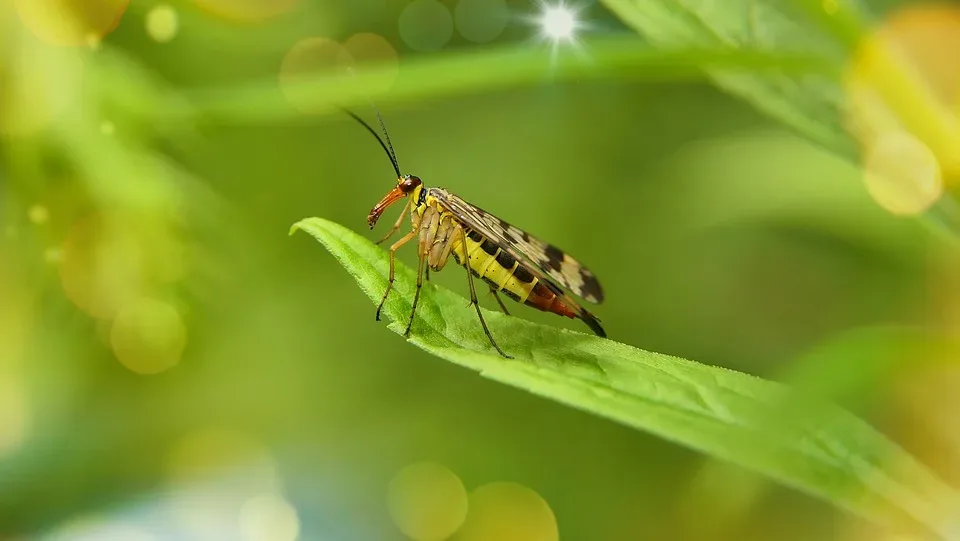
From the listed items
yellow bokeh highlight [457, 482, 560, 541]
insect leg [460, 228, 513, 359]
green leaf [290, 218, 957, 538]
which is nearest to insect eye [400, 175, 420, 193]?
insect leg [460, 228, 513, 359]

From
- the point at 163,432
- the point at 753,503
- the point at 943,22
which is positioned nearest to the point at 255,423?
the point at 163,432

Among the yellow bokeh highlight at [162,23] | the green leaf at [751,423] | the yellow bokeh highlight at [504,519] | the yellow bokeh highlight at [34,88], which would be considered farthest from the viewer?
the yellow bokeh highlight at [162,23]

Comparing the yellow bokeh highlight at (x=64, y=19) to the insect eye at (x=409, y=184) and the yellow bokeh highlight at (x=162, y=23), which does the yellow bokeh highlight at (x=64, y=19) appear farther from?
the insect eye at (x=409, y=184)

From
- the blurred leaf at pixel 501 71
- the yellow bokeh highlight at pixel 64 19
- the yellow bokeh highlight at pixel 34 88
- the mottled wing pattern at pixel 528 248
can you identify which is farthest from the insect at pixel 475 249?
the yellow bokeh highlight at pixel 64 19

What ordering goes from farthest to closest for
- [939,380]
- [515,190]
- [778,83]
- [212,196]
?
[515,190]
[212,196]
[939,380]
[778,83]

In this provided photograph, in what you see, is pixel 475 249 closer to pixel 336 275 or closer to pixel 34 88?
pixel 34 88

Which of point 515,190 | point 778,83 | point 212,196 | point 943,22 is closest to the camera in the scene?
point 778,83

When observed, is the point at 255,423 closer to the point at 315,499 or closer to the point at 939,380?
the point at 315,499
